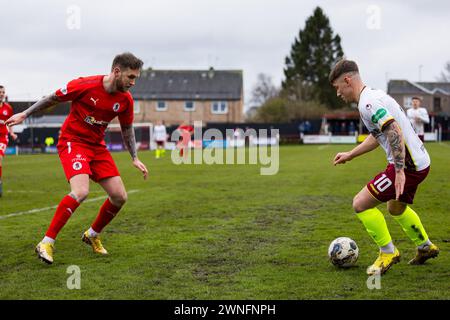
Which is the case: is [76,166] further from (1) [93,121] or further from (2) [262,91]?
(2) [262,91]

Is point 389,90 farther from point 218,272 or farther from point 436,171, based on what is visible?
point 218,272

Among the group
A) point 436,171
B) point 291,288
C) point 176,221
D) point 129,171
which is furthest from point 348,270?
point 129,171

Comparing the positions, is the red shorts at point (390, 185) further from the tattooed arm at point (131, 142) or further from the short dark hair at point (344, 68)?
the tattooed arm at point (131, 142)

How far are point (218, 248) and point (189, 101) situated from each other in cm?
7009

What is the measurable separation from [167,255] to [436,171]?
14.2m

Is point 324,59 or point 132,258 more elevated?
point 324,59

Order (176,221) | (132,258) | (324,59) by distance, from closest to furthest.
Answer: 1. (132,258)
2. (176,221)
3. (324,59)

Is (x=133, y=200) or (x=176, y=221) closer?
(x=176, y=221)

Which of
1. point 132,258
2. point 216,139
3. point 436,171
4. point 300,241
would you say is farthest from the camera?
point 216,139

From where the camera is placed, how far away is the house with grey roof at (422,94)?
91312 millimetres

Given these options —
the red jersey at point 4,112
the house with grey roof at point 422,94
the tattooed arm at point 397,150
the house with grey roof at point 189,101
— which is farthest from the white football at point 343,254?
the house with grey roof at point 422,94

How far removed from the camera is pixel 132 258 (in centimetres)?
660

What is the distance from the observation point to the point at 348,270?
19.8 feet

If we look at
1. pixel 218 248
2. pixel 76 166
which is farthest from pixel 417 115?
pixel 76 166
